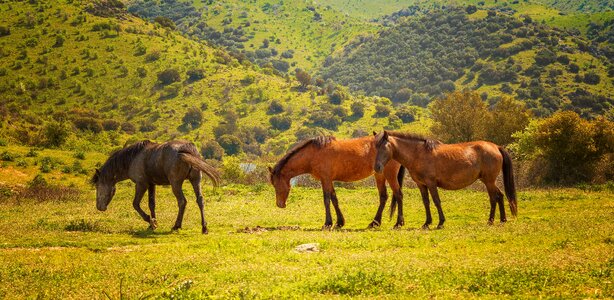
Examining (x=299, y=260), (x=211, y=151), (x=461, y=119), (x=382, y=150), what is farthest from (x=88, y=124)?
(x=299, y=260)

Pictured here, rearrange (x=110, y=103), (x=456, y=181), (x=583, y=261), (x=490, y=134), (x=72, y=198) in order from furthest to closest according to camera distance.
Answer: (x=110, y=103), (x=490, y=134), (x=72, y=198), (x=456, y=181), (x=583, y=261)

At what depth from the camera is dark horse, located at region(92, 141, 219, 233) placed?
692 inches

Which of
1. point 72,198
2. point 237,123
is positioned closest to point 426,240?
point 72,198

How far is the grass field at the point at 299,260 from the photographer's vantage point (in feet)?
29.3

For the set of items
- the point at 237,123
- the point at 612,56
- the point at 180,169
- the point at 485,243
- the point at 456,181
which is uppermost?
the point at 612,56

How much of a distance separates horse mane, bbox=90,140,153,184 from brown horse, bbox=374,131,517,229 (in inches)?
356

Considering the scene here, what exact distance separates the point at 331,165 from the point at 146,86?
Result: 104 m

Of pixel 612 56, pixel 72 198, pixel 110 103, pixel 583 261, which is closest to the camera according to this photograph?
pixel 583 261

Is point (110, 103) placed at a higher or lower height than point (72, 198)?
higher

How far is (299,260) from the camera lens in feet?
38.6

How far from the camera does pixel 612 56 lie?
139875 mm

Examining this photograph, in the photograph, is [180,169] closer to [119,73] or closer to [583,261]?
[583,261]

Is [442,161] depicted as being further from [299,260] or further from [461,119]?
[461,119]

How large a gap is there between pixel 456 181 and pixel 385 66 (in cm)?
17641
